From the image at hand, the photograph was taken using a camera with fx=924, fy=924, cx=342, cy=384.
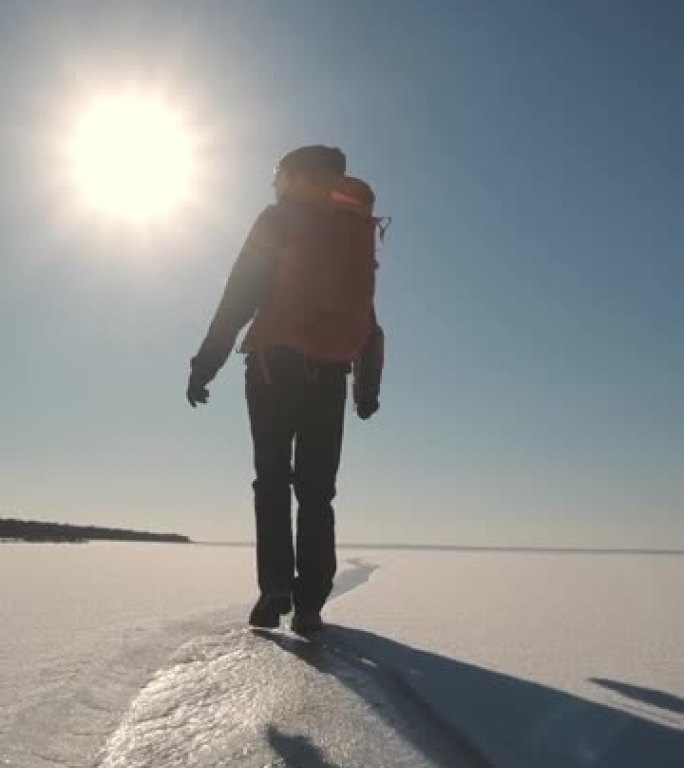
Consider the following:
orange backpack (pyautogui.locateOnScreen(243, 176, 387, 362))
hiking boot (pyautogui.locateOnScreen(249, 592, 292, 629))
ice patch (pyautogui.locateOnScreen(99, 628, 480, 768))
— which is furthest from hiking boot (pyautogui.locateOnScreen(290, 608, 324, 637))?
orange backpack (pyautogui.locateOnScreen(243, 176, 387, 362))

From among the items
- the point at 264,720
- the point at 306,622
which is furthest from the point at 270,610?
the point at 264,720

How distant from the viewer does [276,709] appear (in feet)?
5.42

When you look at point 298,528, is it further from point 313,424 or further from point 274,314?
point 274,314

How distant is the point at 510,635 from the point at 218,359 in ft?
4.90

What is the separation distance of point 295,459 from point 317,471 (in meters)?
0.10

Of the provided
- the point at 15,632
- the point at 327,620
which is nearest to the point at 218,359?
the point at 327,620

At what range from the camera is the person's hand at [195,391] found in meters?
3.59

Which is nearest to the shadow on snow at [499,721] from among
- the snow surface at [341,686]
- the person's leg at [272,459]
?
the snow surface at [341,686]

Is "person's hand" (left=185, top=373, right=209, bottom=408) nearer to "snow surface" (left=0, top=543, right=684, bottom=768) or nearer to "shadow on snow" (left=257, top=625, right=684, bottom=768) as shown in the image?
"snow surface" (left=0, top=543, right=684, bottom=768)

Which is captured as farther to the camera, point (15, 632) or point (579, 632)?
point (579, 632)

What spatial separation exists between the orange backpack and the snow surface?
101 cm

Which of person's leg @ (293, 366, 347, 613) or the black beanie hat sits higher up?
the black beanie hat

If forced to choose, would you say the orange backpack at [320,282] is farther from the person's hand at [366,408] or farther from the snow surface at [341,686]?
the snow surface at [341,686]

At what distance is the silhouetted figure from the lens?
3.38m
